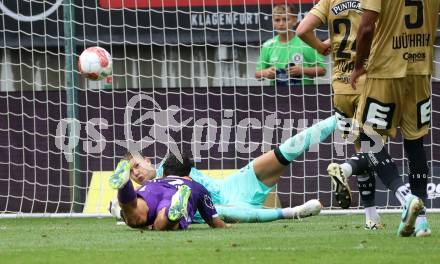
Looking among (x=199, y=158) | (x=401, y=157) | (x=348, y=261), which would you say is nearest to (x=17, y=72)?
(x=199, y=158)

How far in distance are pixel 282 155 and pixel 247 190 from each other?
47 cm

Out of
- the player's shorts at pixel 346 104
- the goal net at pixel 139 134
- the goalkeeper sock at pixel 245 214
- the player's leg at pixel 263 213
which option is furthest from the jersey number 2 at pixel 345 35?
the goal net at pixel 139 134

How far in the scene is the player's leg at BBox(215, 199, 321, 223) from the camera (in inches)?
370

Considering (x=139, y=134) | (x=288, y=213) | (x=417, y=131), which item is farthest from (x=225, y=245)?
(x=139, y=134)

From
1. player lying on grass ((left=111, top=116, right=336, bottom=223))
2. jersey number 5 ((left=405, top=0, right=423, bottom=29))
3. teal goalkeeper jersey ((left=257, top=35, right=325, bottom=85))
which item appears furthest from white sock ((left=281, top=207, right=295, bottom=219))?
teal goalkeeper jersey ((left=257, top=35, right=325, bottom=85))

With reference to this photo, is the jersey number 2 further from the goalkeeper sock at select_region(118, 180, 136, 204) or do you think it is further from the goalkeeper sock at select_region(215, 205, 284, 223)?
the goalkeeper sock at select_region(118, 180, 136, 204)

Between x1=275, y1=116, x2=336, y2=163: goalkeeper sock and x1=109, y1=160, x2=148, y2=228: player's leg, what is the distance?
1.70m

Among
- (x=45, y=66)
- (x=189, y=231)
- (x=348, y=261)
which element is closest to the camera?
(x=348, y=261)

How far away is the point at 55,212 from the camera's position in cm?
1219

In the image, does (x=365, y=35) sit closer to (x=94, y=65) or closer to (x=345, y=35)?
(x=345, y=35)

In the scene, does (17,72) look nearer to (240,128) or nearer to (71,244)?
(240,128)

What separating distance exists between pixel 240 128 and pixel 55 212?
7.06ft

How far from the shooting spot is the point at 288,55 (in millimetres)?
12250

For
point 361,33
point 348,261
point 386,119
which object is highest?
point 361,33
